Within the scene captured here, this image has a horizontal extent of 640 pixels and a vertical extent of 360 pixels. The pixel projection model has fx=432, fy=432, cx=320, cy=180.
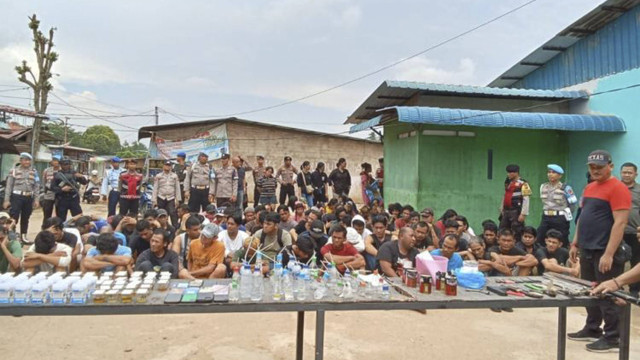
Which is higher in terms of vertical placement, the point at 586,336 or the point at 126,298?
the point at 126,298

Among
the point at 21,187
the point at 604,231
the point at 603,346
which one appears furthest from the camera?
the point at 21,187

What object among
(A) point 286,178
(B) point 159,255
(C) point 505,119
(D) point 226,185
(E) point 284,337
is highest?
(C) point 505,119

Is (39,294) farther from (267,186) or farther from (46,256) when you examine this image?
(267,186)

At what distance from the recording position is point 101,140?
56.1m

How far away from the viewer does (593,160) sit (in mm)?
3764

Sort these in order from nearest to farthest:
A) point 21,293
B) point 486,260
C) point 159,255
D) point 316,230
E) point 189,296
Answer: point 21,293 < point 189,296 < point 159,255 < point 486,260 < point 316,230

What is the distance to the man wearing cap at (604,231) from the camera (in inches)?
145

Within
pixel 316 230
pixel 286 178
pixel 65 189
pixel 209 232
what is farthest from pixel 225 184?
pixel 209 232

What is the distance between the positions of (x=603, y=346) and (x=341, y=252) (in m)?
2.92

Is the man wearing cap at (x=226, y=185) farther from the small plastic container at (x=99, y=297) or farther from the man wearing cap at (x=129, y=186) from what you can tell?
the small plastic container at (x=99, y=297)

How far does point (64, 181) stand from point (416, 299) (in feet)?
25.3

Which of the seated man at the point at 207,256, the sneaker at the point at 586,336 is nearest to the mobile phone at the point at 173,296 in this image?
the seated man at the point at 207,256

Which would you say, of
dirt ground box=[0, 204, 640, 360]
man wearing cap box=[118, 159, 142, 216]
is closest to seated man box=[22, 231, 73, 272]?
dirt ground box=[0, 204, 640, 360]

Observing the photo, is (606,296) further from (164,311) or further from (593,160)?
(164,311)
